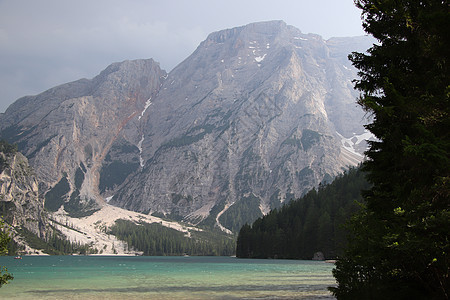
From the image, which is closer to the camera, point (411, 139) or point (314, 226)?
point (411, 139)

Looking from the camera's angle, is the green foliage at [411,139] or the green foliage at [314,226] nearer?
the green foliage at [411,139]

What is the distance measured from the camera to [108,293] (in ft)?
182

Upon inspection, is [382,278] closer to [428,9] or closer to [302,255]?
[428,9]

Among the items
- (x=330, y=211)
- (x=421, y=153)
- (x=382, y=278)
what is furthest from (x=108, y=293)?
(x=330, y=211)

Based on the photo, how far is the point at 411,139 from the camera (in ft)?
54.6

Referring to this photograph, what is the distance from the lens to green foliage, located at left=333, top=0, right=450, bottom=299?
14906 millimetres

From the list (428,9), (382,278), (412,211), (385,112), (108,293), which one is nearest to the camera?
(385,112)

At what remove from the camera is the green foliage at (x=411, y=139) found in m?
14.9

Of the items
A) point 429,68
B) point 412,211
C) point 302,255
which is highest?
point 429,68

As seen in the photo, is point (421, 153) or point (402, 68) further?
point (402, 68)

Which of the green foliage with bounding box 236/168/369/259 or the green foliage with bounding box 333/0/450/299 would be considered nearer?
the green foliage with bounding box 333/0/450/299

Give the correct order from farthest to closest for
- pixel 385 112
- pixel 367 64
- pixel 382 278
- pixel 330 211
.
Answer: pixel 330 211
pixel 382 278
pixel 367 64
pixel 385 112

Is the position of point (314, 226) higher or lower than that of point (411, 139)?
lower

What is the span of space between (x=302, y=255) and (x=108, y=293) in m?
130
